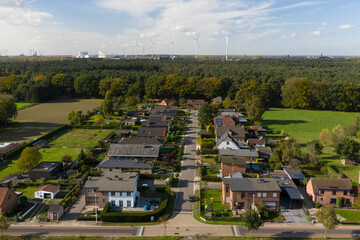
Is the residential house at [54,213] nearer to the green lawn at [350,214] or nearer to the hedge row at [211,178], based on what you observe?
the hedge row at [211,178]

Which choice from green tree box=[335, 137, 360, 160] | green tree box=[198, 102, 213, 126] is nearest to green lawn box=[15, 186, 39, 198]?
green tree box=[198, 102, 213, 126]

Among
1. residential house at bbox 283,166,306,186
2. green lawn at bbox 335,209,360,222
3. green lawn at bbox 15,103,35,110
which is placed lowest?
green lawn at bbox 335,209,360,222

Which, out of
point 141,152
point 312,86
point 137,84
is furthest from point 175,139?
point 312,86

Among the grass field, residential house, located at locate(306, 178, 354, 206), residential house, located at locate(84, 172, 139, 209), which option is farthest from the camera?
the grass field

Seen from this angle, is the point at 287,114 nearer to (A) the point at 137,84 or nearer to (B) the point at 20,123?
(A) the point at 137,84

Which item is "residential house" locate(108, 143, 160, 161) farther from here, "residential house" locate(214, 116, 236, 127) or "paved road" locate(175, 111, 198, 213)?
"residential house" locate(214, 116, 236, 127)

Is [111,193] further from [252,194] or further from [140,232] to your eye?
[252,194]

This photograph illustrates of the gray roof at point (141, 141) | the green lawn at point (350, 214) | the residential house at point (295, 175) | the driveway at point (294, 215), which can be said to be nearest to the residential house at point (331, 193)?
the green lawn at point (350, 214)
